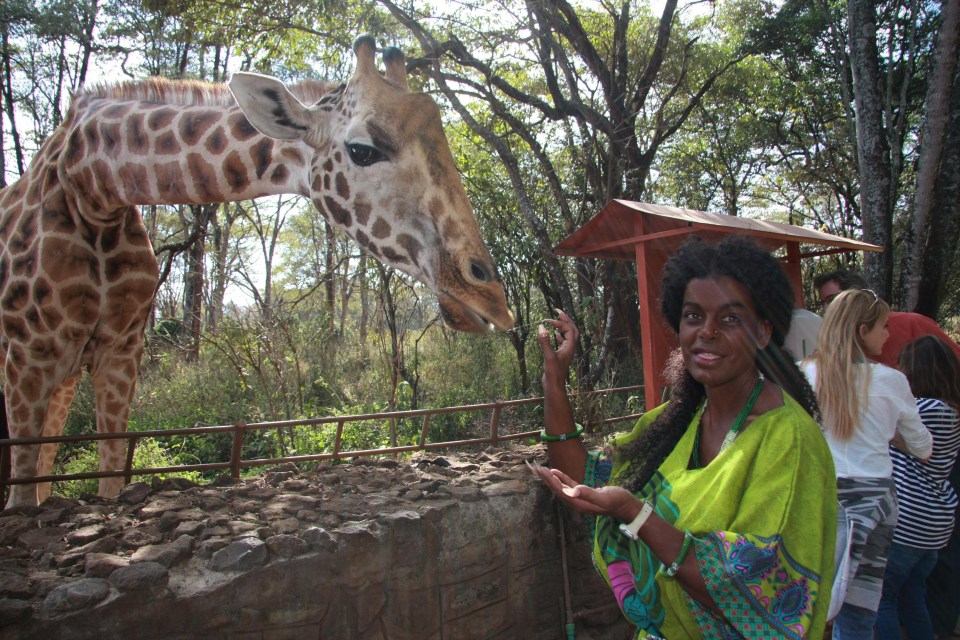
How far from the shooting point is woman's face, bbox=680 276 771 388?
5.42ft

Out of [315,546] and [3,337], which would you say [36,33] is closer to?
[3,337]

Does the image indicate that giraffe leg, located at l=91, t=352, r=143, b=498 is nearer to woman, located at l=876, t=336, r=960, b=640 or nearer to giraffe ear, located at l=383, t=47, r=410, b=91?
giraffe ear, located at l=383, t=47, r=410, b=91

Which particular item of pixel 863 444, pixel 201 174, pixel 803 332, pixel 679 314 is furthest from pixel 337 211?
pixel 803 332

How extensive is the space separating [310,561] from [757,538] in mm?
1846

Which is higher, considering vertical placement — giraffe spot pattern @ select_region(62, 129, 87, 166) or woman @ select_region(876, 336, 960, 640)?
giraffe spot pattern @ select_region(62, 129, 87, 166)

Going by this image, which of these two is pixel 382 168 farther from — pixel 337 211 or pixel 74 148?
pixel 74 148

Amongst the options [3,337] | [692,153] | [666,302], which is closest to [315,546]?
[666,302]

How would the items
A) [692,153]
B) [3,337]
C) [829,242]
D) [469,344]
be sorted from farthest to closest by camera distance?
[692,153] < [469,344] < [829,242] < [3,337]

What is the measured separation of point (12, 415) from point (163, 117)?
1.72 meters

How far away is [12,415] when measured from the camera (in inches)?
128

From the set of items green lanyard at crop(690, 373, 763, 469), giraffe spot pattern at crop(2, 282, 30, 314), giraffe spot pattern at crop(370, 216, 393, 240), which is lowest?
green lanyard at crop(690, 373, 763, 469)

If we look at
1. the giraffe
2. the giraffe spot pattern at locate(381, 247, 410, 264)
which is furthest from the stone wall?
the giraffe spot pattern at locate(381, 247, 410, 264)

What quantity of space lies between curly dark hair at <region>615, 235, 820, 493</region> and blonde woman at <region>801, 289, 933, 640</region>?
3.69 ft

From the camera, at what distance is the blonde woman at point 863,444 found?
2691 millimetres
